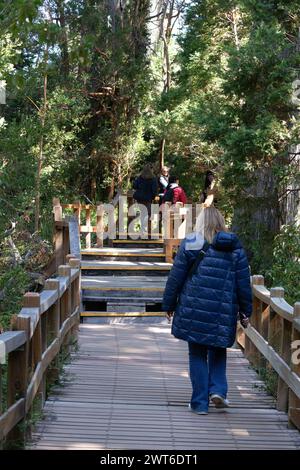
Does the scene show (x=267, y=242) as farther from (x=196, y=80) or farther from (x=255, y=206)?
(x=196, y=80)

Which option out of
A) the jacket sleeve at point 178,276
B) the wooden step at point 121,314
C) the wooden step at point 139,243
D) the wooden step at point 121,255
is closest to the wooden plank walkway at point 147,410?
the jacket sleeve at point 178,276

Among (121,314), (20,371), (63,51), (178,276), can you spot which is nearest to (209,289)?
(178,276)

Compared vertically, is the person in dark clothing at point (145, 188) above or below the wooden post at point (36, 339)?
above

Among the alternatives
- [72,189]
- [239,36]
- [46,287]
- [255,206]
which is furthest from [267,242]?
[239,36]

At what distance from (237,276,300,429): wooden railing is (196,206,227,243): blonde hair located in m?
0.90

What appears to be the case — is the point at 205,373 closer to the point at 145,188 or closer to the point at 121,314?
the point at 121,314

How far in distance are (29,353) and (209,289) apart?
158cm

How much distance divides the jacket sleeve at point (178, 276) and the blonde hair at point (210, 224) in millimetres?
197

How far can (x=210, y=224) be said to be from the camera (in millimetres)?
7629

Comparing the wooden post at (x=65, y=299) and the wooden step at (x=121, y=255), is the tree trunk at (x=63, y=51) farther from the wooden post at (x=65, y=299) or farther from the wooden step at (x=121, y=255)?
the wooden post at (x=65, y=299)

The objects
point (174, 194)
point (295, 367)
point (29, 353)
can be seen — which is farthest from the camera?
point (174, 194)

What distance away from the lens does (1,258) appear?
19250mm

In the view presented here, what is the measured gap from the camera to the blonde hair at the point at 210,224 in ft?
25.0

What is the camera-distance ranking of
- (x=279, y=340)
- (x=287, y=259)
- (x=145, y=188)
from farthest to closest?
(x=145, y=188) < (x=287, y=259) < (x=279, y=340)
